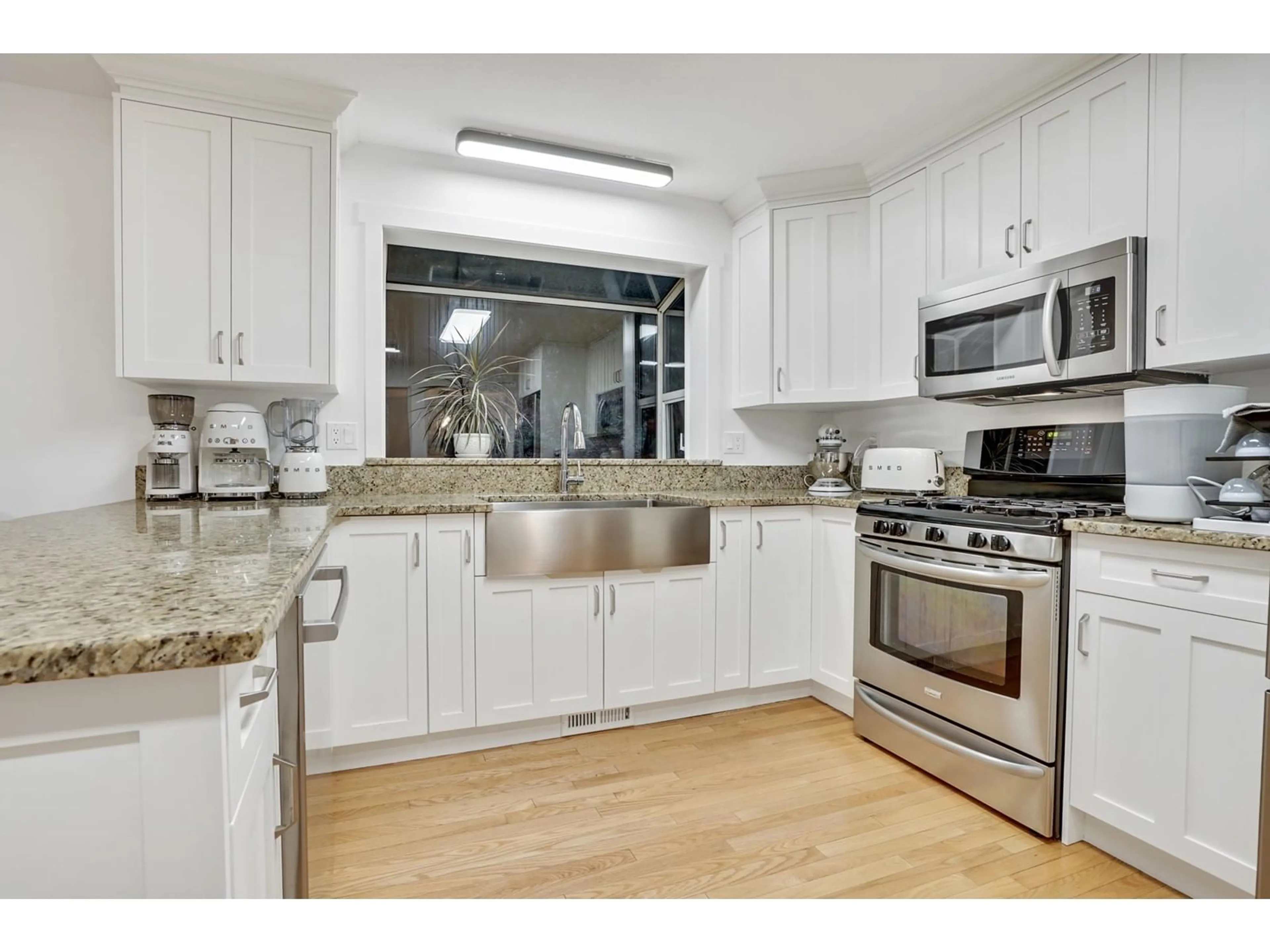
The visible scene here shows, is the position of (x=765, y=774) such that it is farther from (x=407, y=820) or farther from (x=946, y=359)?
(x=946, y=359)

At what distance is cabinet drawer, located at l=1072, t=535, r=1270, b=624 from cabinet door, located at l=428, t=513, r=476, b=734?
189 centimetres

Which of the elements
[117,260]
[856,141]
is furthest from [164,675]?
[856,141]

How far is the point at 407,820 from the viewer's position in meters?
1.90

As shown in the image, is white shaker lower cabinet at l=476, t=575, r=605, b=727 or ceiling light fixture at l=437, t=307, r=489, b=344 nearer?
white shaker lower cabinet at l=476, t=575, r=605, b=727

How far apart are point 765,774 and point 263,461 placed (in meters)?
2.15

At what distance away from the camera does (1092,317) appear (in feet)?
6.57

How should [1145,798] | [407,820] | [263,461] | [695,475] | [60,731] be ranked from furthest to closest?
[695,475], [263,461], [407,820], [1145,798], [60,731]

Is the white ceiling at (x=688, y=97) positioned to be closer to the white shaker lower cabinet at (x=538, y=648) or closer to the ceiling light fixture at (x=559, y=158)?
the ceiling light fixture at (x=559, y=158)

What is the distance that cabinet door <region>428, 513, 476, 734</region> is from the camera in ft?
7.47

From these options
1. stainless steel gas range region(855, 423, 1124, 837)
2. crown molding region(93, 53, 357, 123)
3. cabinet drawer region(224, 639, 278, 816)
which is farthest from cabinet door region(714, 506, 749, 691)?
crown molding region(93, 53, 357, 123)

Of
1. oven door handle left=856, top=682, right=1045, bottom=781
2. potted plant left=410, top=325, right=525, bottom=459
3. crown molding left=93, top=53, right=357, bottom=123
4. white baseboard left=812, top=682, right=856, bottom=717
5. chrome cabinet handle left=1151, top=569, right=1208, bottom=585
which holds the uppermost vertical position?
crown molding left=93, top=53, right=357, bottom=123

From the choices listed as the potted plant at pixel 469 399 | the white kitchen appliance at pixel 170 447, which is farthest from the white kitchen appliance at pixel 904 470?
the white kitchen appliance at pixel 170 447

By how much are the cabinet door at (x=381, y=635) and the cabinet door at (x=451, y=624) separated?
0.02 metres

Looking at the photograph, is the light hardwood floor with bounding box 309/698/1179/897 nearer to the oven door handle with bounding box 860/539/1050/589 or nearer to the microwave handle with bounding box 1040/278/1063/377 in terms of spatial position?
the oven door handle with bounding box 860/539/1050/589
